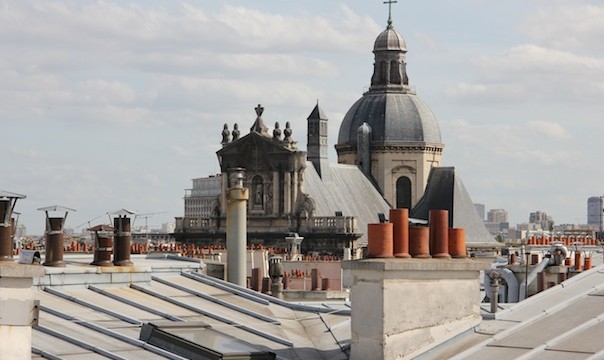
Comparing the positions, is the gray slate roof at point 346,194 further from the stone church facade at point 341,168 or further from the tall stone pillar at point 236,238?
the tall stone pillar at point 236,238

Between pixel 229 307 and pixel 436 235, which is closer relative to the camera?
pixel 436 235

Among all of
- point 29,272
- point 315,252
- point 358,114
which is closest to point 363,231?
point 315,252

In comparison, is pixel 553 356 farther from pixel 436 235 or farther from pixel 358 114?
pixel 358 114

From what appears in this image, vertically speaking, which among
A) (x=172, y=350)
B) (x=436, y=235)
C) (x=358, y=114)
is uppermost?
(x=358, y=114)

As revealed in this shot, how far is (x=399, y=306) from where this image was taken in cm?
2403

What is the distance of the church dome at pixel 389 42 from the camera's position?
158500 mm

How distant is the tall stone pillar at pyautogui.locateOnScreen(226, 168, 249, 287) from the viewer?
40550 millimetres

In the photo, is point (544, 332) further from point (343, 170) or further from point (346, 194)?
point (343, 170)

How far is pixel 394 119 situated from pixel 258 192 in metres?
23.0

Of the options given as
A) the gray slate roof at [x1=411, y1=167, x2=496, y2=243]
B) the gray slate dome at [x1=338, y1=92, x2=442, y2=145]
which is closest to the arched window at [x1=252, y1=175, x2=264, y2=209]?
the gray slate roof at [x1=411, y1=167, x2=496, y2=243]

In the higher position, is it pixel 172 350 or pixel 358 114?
pixel 358 114

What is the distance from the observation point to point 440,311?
81.5ft

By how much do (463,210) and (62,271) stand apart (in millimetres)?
128004

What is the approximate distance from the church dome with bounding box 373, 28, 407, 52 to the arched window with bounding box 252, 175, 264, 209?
85.8 ft
